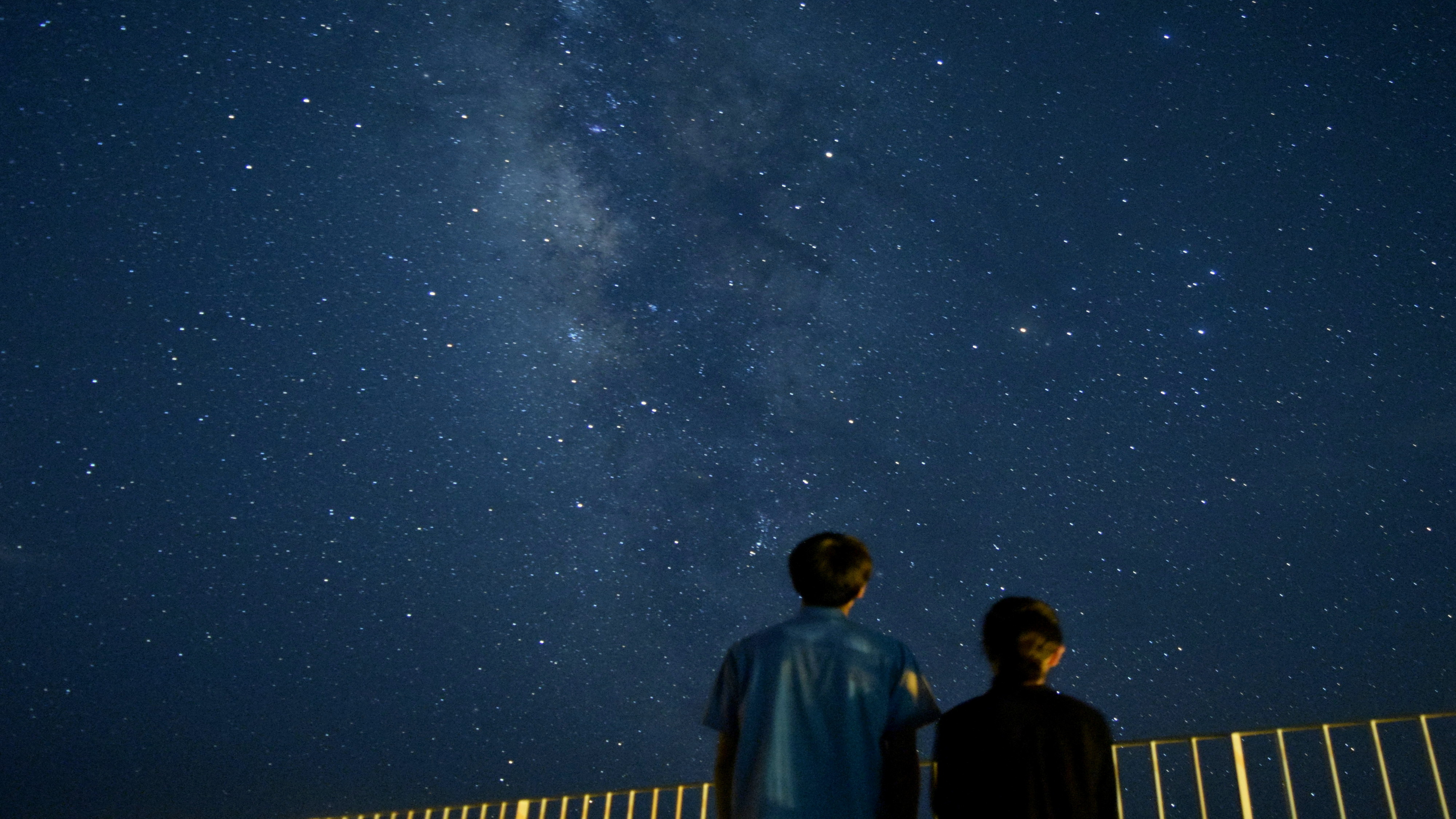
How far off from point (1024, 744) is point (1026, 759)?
0.03 metres

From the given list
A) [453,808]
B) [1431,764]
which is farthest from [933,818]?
[453,808]

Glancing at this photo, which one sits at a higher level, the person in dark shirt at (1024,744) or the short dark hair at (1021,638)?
the short dark hair at (1021,638)

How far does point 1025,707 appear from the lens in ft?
4.96

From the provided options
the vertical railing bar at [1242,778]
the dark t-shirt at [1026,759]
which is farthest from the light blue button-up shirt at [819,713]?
the vertical railing bar at [1242,778]

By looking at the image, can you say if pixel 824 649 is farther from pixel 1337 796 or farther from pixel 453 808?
pixel 453 808

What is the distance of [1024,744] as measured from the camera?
147cm

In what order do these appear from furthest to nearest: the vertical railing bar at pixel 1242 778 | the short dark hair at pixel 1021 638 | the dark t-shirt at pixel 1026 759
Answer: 1. the vertical railing bar at pixel 1242 778
2. the short dark hair at pixel 1021 638
3. the dark t-shirt at pixel 1026 759

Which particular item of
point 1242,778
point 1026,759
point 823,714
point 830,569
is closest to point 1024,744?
point 1026,759

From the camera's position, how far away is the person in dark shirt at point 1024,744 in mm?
1454

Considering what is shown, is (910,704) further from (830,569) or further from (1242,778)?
(1242,778)

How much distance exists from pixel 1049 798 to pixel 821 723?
0.47 meters

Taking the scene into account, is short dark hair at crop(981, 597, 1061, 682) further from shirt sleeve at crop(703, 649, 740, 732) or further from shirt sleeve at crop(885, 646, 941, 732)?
shirt sleeve at crop(703, 649, 740, 732)

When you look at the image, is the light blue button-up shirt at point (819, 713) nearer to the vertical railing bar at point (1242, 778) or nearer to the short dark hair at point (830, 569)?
the short dark hair at point (830, 569)

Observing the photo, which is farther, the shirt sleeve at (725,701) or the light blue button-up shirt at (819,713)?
the shirt sleeve at (725,701)
